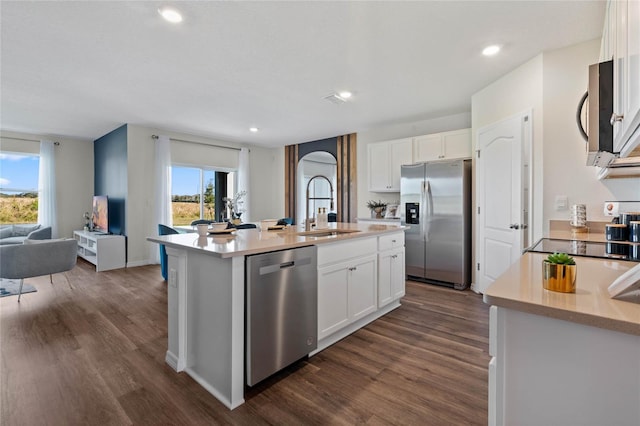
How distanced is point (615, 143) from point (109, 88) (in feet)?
15.1

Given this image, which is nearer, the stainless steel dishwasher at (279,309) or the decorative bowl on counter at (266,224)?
the stainless steel dishwasher at (279,309)

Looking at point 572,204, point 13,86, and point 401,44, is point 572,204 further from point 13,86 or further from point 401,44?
point 13,86

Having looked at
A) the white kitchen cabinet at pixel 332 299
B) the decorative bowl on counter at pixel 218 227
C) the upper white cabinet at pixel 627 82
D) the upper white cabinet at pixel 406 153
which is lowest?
the white kitchen cabinet at pixel 332 299

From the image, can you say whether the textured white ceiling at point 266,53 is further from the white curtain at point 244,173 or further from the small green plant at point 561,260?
the white curtain at point 244,173

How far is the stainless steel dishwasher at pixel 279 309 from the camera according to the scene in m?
1.74

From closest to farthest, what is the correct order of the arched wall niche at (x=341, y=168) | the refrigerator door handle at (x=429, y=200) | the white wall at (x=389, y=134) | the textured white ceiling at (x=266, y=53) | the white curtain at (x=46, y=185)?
1. the textured white ceiling at (x=266, y=53)
2. the refrigerator door handle at (x=429, y=200)
3. the white wall at (x=389, y=134)
4. the white curtain at (x=46, y=185)
5. the arched wall niche at (x=341, y=168)

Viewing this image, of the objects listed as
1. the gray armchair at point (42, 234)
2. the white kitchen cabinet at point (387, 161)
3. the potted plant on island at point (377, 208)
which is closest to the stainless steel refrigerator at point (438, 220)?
the white kitchen cabinet at point (387, 161)

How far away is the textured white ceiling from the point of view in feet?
7.11

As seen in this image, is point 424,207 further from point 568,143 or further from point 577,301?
point 577,301

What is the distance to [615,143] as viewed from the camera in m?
1.26

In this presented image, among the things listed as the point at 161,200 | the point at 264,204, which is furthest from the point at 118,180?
the point at 264,204

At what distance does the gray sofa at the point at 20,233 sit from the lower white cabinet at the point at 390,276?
5958mm

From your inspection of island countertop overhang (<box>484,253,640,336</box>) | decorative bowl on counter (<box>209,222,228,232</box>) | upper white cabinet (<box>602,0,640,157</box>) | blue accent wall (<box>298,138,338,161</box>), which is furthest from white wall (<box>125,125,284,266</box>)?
upper white cabinet (<box>602,0,640,157</box>)

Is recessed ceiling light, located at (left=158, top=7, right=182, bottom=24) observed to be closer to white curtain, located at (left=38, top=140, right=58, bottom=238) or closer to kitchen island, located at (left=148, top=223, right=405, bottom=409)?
kitchen island, located at (left=148, top=223, right=405, bottom=409)
